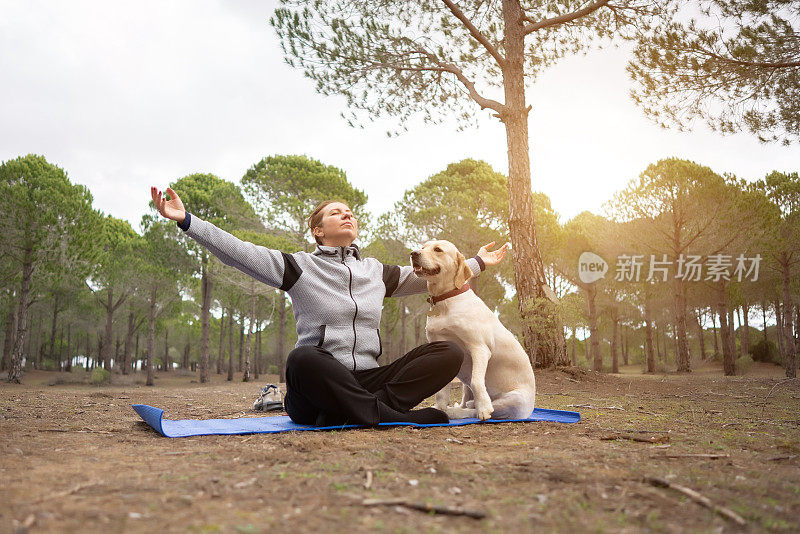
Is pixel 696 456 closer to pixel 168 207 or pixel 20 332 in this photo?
pixel 168 207

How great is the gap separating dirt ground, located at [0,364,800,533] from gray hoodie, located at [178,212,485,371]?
63 centimetres

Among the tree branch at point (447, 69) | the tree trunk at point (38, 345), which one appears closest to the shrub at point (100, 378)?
the tree trunk at point (38, 345)

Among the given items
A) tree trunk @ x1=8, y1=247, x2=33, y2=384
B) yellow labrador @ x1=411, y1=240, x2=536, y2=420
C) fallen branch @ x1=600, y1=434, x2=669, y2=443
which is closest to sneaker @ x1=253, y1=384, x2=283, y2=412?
yellow labrador @ x1=411, y1=240, x2=536, y2=420

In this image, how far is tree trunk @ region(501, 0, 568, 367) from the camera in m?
9.09

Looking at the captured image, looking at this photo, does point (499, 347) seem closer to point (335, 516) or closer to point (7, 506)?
point (335, 516)

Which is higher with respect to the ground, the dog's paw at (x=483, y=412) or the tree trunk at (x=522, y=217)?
the tree trunk at (x=522, y=217)

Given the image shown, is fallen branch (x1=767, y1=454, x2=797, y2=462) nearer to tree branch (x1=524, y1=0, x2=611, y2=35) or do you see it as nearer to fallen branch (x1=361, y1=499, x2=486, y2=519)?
fallen branch (x1=361, y1=499, x2=486, y2=519)

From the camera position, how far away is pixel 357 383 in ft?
11.3

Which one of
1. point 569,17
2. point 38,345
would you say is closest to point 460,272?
point 569,17

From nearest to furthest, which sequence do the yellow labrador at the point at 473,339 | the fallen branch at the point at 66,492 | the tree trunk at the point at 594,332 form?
the fallen branch at the point at 66,492 < the yellow labrador at the point at 473,339 < the tree trunk at the point at 594,332

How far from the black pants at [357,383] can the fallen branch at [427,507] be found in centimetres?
163

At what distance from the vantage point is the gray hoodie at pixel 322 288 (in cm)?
354

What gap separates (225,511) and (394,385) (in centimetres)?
216

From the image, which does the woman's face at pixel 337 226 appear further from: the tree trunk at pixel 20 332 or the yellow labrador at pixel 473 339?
the tree trunk at pixel 20 332
